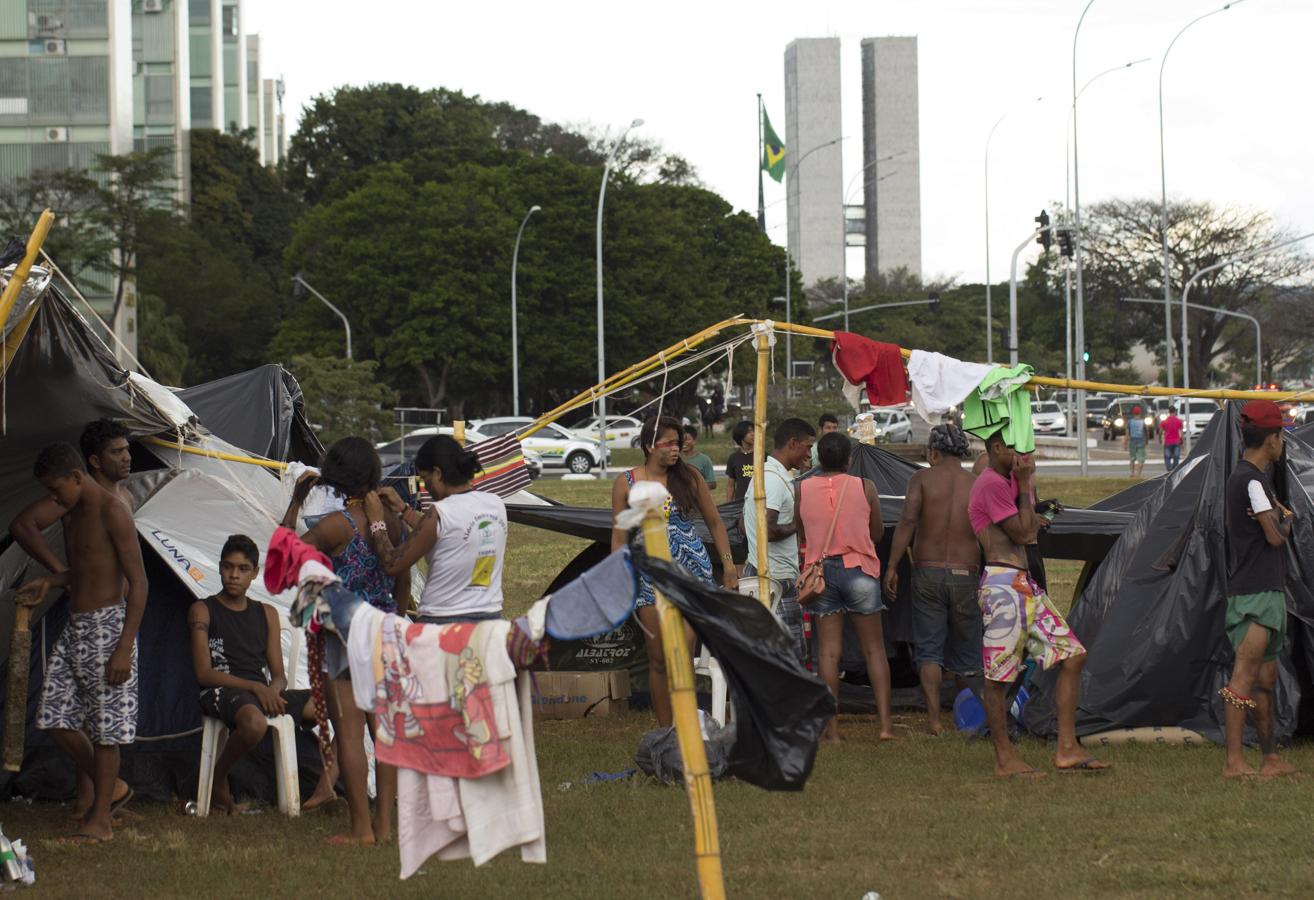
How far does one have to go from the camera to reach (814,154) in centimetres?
10312

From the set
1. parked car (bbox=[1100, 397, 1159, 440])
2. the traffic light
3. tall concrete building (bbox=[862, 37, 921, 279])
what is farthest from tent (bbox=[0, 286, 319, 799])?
tall concrete building (bbox=[862, 37, 921, 279])

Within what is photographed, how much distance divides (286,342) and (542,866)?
151 feet

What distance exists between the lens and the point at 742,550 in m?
9.44

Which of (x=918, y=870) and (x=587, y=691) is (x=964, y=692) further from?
(x=918, y=870)

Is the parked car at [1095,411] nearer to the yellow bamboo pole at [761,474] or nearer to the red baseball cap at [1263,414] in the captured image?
the yellow bamboo pole at [761,474]

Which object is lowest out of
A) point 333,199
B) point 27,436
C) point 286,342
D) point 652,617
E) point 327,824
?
point 327,824

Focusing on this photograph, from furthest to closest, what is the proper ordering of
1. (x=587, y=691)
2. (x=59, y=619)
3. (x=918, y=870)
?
1. (x=587, y=691)
2. (x=59, y=619)
3. (x=918, y=870)

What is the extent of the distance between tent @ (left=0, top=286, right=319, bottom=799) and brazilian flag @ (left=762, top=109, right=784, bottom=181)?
45.6 metres

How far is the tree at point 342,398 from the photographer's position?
109ft

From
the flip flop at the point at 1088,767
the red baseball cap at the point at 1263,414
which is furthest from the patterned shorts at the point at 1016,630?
the red baseball cap at the point at 1263,414

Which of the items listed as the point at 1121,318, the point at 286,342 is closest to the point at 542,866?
the point at 286,342

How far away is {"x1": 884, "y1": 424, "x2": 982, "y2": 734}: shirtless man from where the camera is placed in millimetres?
8086

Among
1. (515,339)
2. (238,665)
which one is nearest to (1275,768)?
(238,665)

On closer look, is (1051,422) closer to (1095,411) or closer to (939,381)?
(1095,411)
